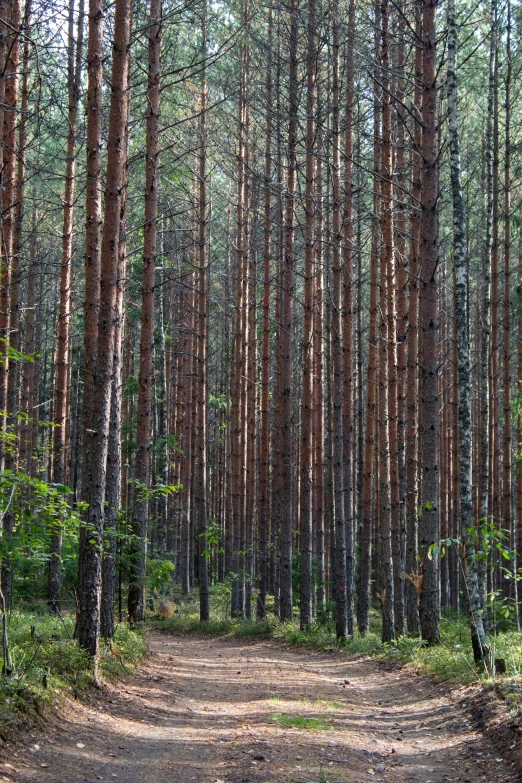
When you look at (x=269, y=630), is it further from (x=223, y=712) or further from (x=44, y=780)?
(x=44, y=780)

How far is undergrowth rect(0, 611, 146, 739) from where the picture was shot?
5.92 metres

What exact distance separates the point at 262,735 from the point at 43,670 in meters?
2.10

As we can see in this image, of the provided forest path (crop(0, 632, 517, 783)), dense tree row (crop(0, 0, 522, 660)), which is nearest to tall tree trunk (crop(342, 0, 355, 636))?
dense tree row (crop(0, 0, 522, 660))

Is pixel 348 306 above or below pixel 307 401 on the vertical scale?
above

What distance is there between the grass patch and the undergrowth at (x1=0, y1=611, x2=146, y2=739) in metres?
1.99

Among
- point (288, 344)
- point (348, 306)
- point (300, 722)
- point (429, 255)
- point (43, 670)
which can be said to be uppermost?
point (348, 306)

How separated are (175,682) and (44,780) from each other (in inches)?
215

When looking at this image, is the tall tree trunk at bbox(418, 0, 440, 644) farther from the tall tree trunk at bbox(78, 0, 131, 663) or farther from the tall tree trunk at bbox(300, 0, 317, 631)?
the tall tree trunk at bbox(300, 0, 317, 631)

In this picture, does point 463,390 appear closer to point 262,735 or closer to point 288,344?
point 262,735

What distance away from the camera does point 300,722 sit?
7.04 m

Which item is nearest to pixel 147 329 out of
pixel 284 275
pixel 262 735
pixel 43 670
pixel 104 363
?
pixel 104 363

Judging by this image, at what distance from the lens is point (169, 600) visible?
902 inches

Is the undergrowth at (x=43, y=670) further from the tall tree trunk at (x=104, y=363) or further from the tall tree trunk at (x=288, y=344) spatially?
the tall tree trunk at (x=288, y=344)

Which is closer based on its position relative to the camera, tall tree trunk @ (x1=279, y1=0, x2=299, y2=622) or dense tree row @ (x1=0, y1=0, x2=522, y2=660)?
dense tree row @ (x1=0, y1=0, x2=522, y2=660)
